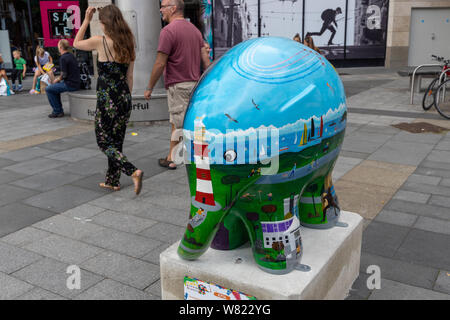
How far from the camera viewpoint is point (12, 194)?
497 cm

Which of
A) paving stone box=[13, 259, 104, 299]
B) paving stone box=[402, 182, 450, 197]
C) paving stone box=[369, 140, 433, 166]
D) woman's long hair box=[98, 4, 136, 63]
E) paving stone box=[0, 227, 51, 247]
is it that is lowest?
paving stone box=[369, 140, 433, 166]

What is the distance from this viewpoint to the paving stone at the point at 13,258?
11.0 feet

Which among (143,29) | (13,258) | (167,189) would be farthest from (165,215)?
(143,29)

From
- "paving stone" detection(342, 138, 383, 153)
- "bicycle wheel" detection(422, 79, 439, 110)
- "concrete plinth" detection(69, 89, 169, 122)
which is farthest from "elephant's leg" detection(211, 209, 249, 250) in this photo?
A: "bicycle wheel" detection(422, 79, 439, 110)

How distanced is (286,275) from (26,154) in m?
5.53

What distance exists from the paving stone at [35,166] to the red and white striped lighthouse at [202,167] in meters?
4.25

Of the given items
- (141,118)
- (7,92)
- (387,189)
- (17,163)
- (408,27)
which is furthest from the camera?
(408,27)

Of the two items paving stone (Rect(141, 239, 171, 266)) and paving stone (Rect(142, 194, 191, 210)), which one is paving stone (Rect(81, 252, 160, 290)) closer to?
paving stone (Rect(141, 239, 171, 266))

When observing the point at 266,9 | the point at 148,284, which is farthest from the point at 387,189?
the point at 266,9

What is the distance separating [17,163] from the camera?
6.20 metres

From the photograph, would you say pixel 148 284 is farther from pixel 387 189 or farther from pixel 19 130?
pixel 19 130

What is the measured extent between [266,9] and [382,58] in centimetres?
535

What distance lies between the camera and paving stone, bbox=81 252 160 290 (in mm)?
3125

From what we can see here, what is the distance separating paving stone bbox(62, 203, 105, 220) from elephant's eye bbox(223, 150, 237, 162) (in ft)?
8.64
